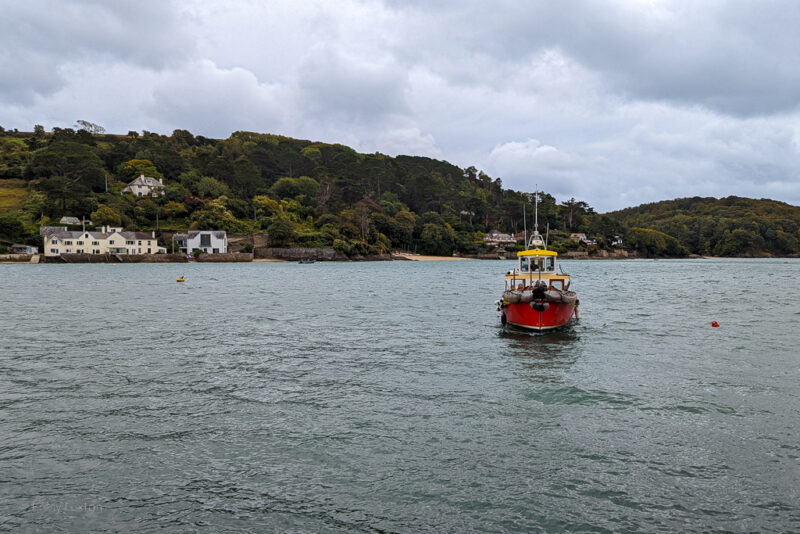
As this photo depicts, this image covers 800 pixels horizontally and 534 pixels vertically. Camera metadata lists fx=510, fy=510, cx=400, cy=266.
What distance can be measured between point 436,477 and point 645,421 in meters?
6.06

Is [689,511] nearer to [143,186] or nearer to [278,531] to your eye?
[278,531]

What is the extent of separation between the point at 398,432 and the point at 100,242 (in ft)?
438

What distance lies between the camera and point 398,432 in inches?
448

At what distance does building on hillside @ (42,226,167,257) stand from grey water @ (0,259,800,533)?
11128 centimetres

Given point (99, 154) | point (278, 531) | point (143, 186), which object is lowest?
point (278, 531)

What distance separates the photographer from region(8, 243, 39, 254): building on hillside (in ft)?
375

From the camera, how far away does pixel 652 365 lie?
18.3 m

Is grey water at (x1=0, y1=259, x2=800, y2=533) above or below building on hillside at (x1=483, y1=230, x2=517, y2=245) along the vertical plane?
below

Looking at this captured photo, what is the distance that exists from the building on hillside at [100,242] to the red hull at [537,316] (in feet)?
404

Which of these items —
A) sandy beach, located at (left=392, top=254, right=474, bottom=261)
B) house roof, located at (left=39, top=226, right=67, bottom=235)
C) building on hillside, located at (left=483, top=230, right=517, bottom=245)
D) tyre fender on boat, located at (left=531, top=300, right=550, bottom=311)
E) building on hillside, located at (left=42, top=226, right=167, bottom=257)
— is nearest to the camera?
tyre fender on boat, located at (left=531, top=300, right=550, bottom=311)

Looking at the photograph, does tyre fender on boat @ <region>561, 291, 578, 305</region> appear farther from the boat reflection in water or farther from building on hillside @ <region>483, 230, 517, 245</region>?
building on hillside @ <region>483, 230, 517, 245</region>

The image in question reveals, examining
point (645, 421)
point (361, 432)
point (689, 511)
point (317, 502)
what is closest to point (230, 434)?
point (361, 432)

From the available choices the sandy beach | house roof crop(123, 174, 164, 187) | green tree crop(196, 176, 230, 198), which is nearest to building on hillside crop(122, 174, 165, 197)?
house roof crop(123, 174, 164, 187)

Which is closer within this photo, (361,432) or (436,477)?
(436,477)
